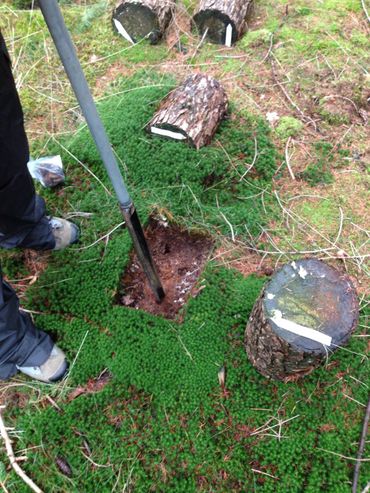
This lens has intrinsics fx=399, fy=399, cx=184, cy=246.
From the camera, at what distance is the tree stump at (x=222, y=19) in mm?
3699

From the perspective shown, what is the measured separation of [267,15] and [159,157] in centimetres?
226

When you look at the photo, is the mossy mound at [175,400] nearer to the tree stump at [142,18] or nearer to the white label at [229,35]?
the white label at [229,35]

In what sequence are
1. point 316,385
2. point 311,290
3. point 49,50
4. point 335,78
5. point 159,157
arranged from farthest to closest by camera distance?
point 49,50
point 335,78
point 159,157
point 316,385
point 311,290

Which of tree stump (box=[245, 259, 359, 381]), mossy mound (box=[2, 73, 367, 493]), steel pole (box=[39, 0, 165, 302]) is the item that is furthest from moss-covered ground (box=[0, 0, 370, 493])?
steel pole (box=[39, 0, 165, 302])

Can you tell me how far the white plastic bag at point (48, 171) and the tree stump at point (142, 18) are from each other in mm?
1765

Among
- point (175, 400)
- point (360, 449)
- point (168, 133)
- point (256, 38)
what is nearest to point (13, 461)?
point (175, 400)

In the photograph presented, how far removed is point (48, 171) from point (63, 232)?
57 centimetres

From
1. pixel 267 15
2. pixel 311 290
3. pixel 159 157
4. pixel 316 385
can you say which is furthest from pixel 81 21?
pixel 316 385

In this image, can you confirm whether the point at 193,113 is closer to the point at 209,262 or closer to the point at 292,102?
the point at 292,102

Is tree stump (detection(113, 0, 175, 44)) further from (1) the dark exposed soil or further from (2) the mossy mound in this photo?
(1) the dark exposed soil

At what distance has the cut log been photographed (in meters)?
2.96

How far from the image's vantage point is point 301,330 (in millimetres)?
1753

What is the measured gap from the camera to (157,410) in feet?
7.20

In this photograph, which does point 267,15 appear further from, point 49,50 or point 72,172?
point 72,172
